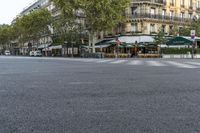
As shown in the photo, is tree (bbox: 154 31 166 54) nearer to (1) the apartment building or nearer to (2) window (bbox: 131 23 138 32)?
(1) the apartment building

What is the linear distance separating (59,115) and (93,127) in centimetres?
112

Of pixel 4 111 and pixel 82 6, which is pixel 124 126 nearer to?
pixel 4 111

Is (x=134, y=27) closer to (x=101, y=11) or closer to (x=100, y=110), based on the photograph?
(x=101, y=11)

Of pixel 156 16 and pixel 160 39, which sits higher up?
pixel 156 16

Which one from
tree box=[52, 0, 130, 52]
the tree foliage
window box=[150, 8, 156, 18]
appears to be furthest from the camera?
window box=[150, 8, 156, 18]

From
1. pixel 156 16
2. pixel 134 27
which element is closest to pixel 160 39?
pixel 134 27

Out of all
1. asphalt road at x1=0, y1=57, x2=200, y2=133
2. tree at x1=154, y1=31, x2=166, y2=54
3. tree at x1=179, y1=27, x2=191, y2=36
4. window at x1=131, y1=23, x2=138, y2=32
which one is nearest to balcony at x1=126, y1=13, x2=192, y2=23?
window at x1=131, y1=23, x2=138, y2=32

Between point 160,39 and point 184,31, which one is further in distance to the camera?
point 184,31

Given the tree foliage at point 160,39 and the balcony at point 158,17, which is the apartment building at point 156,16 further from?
the tree foliage at point 160,39

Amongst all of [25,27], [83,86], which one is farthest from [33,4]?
[83,86]

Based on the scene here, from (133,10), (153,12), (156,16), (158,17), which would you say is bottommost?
(158,17)

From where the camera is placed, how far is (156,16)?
72750mm

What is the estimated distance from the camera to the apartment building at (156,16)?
70688 millimetres

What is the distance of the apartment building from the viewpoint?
→ 70.7m
